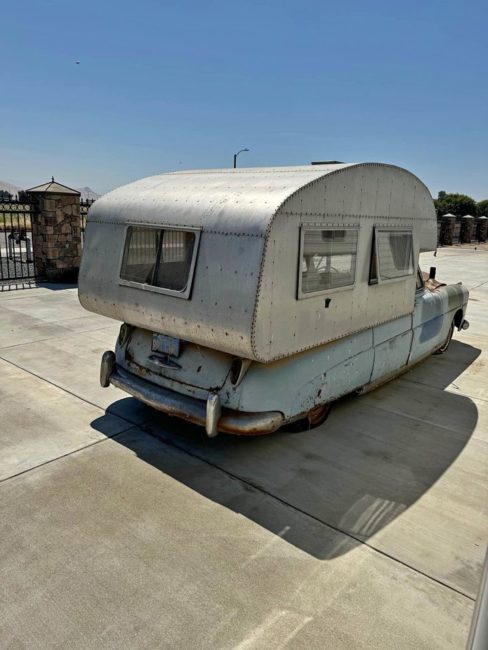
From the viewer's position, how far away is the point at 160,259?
4344 mm

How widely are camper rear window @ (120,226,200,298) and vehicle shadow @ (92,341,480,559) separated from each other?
1.48 meters

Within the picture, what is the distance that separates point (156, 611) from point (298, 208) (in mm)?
2853

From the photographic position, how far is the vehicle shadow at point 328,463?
356 centimetres

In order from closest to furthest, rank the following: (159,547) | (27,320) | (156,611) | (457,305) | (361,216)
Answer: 1. (156,611)
2. (159,547)
3. (361,216)
4. (457,305)
5. (27,320)

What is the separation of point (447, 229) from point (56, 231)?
2747 cm

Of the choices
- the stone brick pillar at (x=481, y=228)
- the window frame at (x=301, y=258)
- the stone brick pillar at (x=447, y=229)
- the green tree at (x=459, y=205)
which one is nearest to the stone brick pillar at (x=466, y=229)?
the stone brick pillar at (x=481, y=228)

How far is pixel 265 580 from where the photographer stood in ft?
9.68

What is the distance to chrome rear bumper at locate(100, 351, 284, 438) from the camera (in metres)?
3.99

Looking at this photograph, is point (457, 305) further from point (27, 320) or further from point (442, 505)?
point (27, 320)

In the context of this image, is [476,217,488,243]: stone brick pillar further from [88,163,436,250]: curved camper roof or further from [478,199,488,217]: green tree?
[88,163,436,250]: curved camper roof

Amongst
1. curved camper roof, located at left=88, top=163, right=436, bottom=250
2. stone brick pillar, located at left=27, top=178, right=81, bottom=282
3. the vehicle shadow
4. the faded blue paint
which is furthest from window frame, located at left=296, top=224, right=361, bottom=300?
stone brick pillar, located at left=27, top=178, right=81, bottom=282

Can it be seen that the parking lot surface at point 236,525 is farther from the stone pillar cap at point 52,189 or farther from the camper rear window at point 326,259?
the stone pillar cap at point 52,189

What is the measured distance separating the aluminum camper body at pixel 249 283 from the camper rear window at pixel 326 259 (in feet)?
0.05

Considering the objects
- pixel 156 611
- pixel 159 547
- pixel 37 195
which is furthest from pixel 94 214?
pixel 37 195
